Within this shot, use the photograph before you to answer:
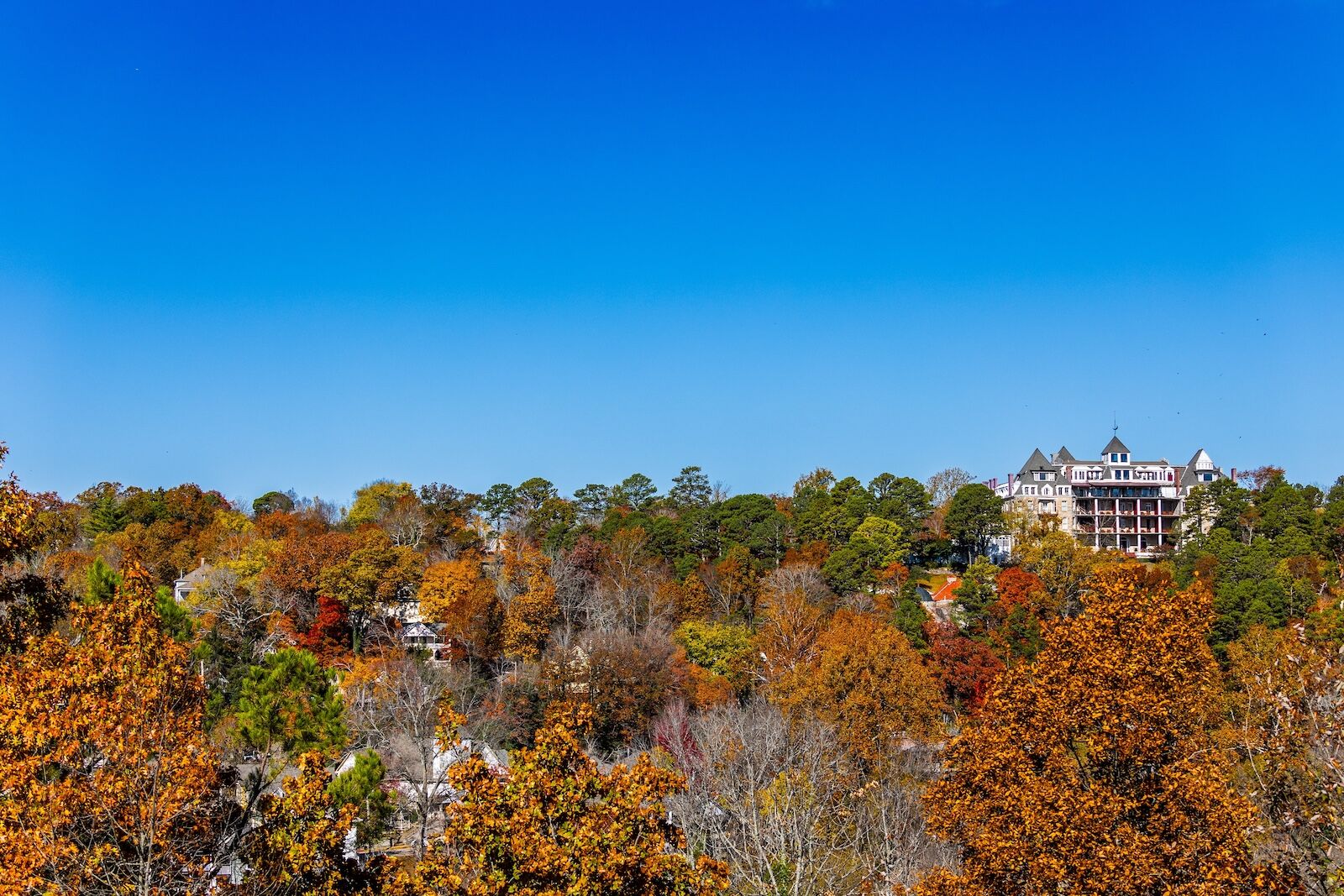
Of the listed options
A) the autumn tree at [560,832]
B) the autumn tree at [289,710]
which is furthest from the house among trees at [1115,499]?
the autumn tree at [560,832]

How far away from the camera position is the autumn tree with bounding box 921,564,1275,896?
9648 mm

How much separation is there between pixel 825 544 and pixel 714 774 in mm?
28209

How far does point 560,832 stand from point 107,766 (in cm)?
357

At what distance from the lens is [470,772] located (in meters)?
7.54

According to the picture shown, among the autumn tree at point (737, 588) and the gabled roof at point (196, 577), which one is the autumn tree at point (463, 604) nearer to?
the gabled roof at point (196, 577)

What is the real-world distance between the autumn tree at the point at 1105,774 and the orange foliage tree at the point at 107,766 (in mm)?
7732

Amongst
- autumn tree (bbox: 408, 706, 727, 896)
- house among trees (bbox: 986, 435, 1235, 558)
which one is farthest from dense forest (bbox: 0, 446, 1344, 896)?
house among trees (bbox: 986, 435, 1235, 558)

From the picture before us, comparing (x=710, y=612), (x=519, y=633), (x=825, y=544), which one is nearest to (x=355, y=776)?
(x=519, y=633)

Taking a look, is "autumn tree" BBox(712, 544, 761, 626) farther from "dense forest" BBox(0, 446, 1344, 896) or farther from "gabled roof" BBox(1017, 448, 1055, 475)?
"gabled roof" BBox(1017, 448, 1055, 475)

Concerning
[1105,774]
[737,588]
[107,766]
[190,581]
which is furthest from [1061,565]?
[107,766]

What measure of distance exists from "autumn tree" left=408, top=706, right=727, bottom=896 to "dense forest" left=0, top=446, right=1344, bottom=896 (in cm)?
2

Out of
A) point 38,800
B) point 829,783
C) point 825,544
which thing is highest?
point 825,544

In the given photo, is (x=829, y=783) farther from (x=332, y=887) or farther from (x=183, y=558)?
(x=183, y=558)

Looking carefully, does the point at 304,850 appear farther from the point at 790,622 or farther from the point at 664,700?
the point at 790,622
